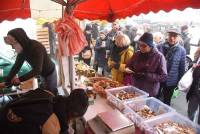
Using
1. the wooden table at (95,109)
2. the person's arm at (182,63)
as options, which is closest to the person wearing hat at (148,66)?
the wooden table at (95,109)

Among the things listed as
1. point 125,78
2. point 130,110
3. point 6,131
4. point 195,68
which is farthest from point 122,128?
point 125,78

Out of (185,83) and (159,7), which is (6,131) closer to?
(159,7)

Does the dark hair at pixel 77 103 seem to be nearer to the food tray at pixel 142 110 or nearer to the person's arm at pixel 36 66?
the food tray at pixel 142 110

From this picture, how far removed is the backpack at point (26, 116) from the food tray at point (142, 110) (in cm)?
78

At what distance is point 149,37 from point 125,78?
110 cm

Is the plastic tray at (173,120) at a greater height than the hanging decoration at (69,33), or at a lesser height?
lesser

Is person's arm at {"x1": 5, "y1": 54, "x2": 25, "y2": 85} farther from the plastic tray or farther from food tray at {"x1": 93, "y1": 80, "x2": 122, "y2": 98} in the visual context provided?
the plastic tray

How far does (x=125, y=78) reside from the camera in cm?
354

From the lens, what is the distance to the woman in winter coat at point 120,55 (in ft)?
11.5

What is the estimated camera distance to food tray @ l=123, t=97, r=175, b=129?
1.78 meters

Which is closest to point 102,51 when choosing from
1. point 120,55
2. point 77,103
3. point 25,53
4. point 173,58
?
point 120,55

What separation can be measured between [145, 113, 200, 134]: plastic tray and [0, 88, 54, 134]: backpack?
81cm

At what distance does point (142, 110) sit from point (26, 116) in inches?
43.3

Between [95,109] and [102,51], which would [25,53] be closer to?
[95,109]
